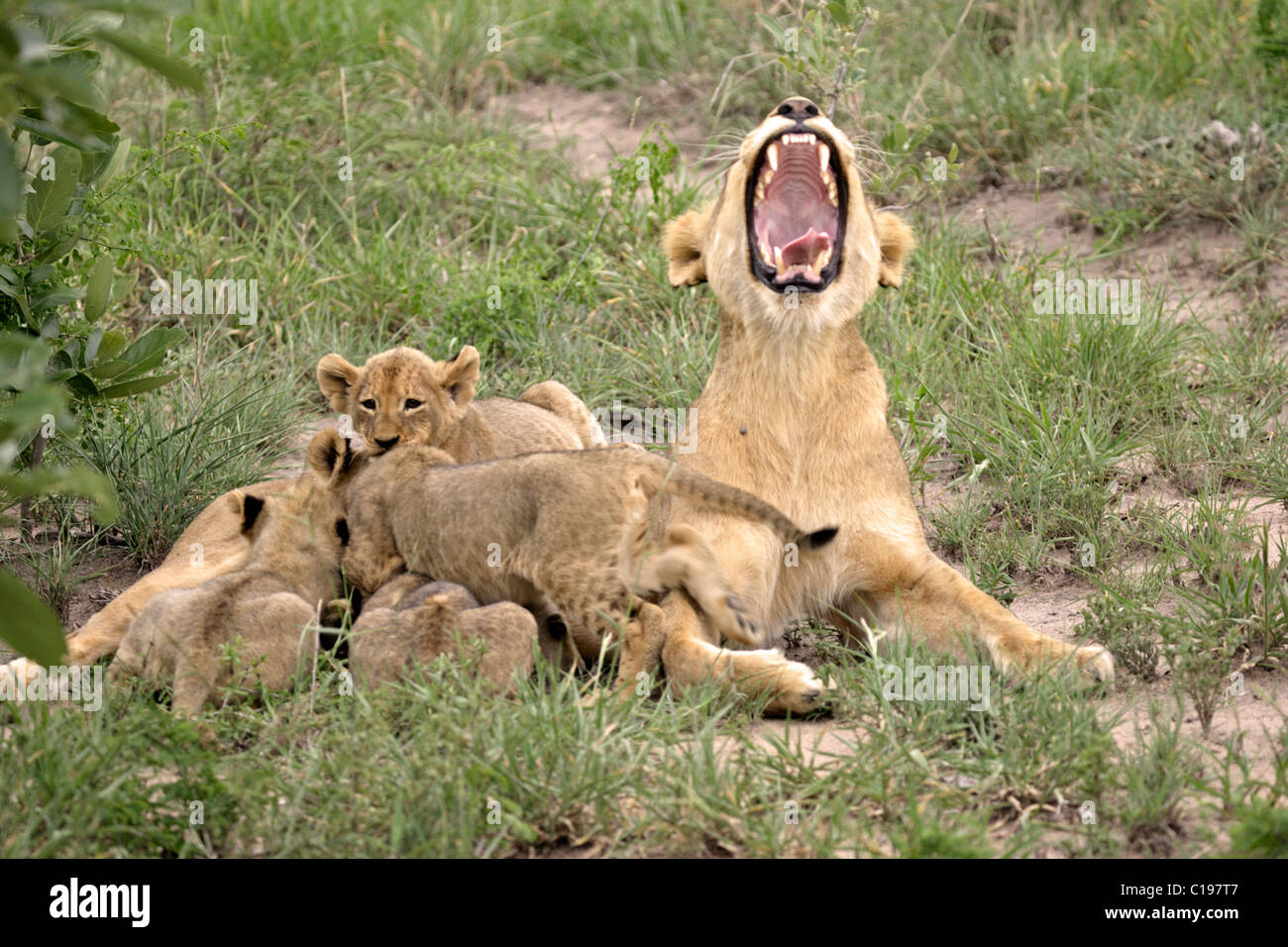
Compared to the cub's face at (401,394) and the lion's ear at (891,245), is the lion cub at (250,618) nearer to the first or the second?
the cub's face at (401,394)

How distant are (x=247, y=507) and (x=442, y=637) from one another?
3.28 feet

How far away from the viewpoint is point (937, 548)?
248 inches

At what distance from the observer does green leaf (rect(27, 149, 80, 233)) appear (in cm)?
528

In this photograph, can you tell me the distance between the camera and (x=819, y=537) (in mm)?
4938

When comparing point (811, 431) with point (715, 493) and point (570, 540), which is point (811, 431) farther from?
point (570, 540)

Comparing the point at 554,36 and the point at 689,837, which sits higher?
the point at 554,36

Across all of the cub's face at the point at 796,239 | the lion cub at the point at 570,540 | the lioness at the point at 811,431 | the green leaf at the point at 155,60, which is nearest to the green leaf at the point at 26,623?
the green leaf at the point at 155,60

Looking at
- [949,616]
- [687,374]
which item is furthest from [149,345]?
[949,616]

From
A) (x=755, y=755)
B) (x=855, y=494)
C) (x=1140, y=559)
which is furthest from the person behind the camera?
(x=1140, y=559)

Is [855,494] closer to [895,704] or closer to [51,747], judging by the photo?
[895,704]

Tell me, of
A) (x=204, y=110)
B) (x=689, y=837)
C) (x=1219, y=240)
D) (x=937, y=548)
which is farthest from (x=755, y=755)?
(x=204, y=110)

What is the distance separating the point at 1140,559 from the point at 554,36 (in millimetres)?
6063

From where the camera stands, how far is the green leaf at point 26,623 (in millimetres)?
3000

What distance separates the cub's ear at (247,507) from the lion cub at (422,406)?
0.46 meters
